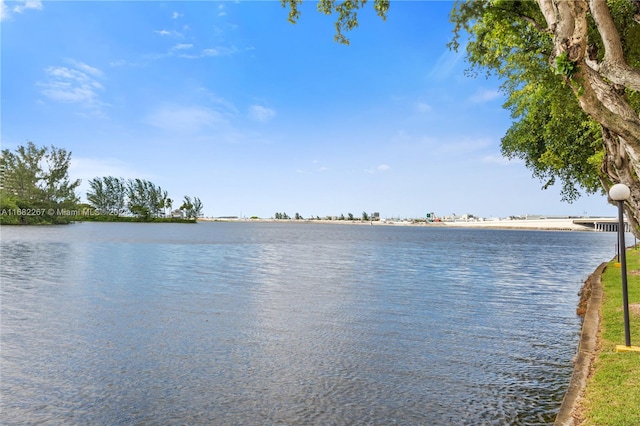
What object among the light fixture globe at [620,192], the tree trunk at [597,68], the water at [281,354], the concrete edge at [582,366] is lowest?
the water at [281,354]

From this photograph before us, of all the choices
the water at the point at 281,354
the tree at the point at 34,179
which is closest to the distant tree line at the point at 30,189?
the tree at the point at 34,179

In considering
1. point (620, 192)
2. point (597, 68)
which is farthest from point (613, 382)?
point (597, 68)

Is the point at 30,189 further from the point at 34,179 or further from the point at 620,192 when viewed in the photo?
the point at 620,192

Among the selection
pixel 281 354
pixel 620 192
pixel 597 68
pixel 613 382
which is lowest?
pixel 281 354

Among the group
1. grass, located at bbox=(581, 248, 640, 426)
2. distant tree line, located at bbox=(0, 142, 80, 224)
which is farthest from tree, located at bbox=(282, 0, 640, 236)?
distant tree line, located at bbox=(0, 142, 80, 224)

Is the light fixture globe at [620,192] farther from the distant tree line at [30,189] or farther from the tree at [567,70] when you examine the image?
the distant tree line at [30,189]

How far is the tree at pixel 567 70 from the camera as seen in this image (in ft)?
25.9

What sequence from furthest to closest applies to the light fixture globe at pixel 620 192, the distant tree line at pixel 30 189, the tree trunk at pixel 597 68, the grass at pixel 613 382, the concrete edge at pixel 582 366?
1. the distant tree line at pixel 30 189
2. the light fixture globe at pixel 620 192
3. the tree trunk at pixel 597 68
4. the concrete edge at pixel 582 366
5. the grass at pixel 613 382

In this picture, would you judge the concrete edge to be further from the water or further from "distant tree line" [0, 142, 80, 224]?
"distant tree line" [0, 142, 80, 224]

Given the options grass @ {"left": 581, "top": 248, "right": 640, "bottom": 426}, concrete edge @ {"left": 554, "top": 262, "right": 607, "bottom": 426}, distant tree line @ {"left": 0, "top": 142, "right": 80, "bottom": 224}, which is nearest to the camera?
grass @ {"left": 581, "top": 248, "right": 640, "bottom": 426}

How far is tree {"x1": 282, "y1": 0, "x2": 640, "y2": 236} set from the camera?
25.9 feet

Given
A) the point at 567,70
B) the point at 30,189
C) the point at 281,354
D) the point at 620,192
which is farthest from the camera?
the point at 30,189

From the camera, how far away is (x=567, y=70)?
7629 millimetres

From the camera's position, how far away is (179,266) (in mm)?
32781
